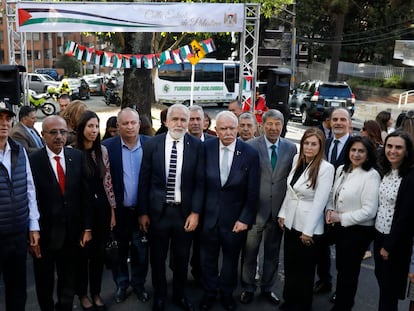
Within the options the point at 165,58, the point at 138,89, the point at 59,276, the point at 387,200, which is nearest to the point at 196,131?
the point at 59,276

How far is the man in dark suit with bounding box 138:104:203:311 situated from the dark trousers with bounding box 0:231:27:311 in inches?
41.0

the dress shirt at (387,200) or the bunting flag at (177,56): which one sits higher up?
the bunting flag at (177,56)

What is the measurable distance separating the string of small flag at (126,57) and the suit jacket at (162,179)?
19.6 ft

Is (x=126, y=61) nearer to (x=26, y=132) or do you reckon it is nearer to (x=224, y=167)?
(x=26, y=132)

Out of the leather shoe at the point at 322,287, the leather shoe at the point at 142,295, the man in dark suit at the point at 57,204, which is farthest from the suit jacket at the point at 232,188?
the leather shoe at the point at 322,287

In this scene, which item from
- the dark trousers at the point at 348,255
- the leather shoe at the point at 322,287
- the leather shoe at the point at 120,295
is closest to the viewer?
the dark trousers at the point at 348,255

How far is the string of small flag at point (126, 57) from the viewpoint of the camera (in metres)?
9.27

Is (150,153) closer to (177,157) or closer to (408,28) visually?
(177,157)

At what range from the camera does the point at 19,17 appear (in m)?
8.68

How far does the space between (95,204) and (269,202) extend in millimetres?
1602

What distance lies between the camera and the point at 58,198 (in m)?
3.45

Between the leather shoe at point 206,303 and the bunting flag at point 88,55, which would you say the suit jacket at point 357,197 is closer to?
the leather shoe at point 206,303

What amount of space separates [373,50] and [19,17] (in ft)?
98.8

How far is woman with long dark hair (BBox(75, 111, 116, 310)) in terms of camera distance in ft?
12.2
